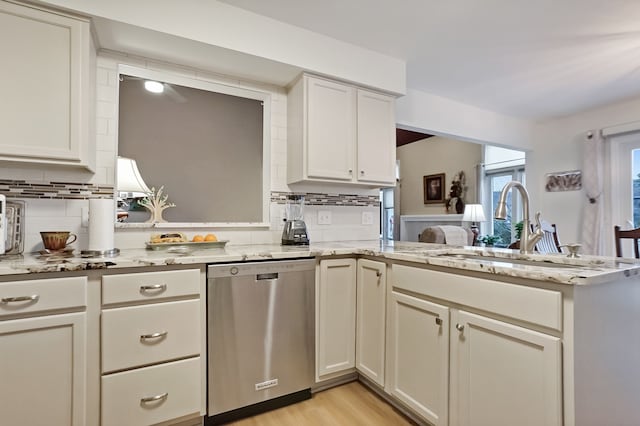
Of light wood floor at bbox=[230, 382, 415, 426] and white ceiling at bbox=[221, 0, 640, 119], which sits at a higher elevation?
white ceiling at bbox=[221, 0, 640, 119]

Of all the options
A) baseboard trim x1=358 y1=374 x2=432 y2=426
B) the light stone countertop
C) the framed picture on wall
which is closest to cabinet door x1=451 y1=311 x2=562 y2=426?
the light stone countertop

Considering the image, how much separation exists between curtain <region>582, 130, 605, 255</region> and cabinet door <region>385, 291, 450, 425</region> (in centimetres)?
330

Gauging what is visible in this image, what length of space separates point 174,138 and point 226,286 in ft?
3.76

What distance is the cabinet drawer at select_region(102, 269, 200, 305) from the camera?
1432 millimetres

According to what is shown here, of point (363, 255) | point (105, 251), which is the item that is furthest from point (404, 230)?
point (105, 251)

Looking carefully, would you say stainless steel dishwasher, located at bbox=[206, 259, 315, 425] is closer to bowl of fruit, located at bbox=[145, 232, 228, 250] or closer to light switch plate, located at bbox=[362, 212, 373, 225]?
bowl of fruit, located at bbox=[145, 232, 228, 250]

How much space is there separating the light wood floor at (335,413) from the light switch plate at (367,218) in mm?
1380

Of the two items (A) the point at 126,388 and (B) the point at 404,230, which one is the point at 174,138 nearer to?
(A) the point at 126,388

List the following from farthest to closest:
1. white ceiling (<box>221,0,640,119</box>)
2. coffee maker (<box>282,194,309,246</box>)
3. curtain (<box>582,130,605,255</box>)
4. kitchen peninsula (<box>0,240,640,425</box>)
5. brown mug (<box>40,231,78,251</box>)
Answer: curtain (<box>582,130,605,255</box>) → coffee maker (<box>282,194,309,246</box>) → white ceiling (<box>221,0,640,119</box>) → brown mug (<box>40,231,78,251</box>) → kitchen peninsula (<box>0,240,640,425</box>)

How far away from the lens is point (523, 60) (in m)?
2.66

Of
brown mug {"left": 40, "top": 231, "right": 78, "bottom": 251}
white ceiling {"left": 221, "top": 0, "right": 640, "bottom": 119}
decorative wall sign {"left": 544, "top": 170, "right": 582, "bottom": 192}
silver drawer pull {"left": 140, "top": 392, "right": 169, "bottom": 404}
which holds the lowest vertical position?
silver drawer pull {"left": 140, "top": 392, "right": 169, "bottom": 404}

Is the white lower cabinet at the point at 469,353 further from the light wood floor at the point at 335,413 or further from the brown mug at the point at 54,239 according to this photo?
the brown mug at the point at 54,239

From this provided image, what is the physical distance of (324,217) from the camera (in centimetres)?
271

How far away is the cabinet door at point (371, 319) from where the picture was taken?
1888 mm
